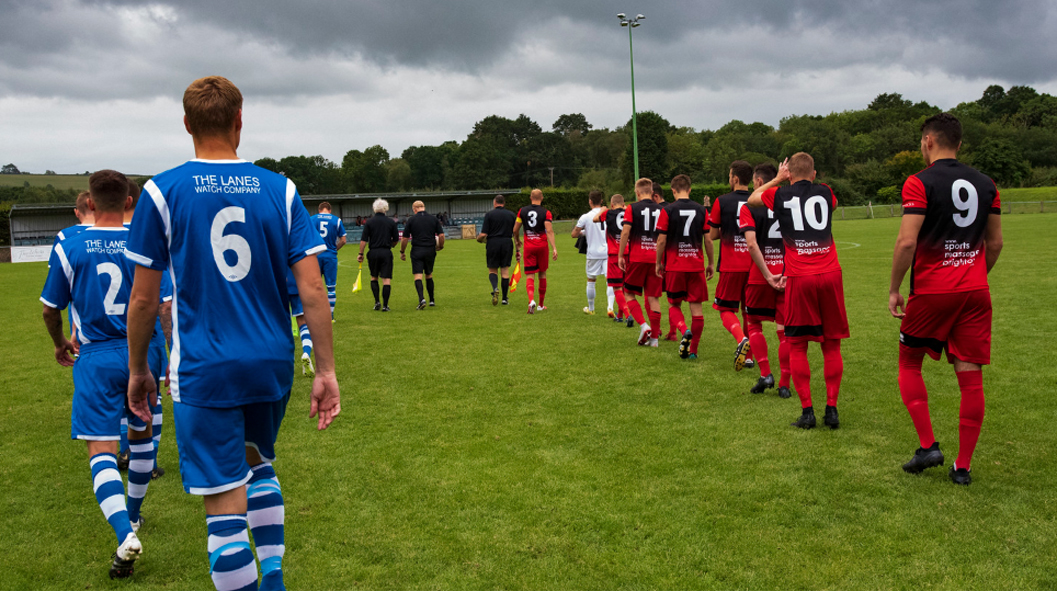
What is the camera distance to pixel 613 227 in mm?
11750

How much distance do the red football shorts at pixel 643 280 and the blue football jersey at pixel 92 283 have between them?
A: 680 centimetres

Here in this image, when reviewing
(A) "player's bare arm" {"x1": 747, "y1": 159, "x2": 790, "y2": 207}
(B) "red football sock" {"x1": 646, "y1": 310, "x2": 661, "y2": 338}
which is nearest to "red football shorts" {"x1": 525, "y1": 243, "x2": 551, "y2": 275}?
(B) "red football sock" {"x1": 646, "y1": 310, "x2": 661, "y2": 338}

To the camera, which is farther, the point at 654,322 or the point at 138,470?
the point at 654,322

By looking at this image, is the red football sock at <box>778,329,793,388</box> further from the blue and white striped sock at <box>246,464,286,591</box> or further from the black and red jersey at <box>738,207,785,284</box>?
the blue and white striped sock at <box>246,464,286,591</box>

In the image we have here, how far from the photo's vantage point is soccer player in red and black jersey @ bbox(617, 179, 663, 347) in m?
9.55

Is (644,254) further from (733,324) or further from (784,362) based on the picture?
(784,362)

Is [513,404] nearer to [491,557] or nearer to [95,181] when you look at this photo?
[491,557]

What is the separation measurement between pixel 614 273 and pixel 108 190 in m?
8.46

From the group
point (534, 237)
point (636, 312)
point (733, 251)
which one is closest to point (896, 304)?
point (733, 251)

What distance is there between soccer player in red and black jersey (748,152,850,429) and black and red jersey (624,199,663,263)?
379cm

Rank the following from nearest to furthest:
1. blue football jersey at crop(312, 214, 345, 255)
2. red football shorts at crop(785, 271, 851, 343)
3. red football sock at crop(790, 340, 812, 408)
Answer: red football shorts at crop(785, 271, 851, 343)
red football sock at crop(790, 340, 812, 408)
blue football jersey at crop(312, 214, 345, 255)

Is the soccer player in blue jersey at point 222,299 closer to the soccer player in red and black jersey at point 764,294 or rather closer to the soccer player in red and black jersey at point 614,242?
the soccer player in red and black jersey at point 764,294

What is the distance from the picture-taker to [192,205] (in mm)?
2533

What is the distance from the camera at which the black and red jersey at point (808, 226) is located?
18.8ft
